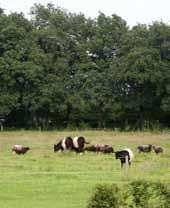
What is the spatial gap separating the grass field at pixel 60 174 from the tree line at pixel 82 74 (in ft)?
67.9

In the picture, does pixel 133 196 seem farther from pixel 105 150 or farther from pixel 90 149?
pixel 90 149

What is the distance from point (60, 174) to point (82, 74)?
133 feet

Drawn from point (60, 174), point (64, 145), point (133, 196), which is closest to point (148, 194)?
point (133, 196)

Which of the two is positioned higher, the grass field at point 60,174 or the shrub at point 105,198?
the shrub at point 105,198

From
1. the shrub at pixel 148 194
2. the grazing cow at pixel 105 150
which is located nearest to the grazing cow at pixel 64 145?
the grazing cow at pixel 105 150

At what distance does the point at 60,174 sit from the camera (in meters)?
21.7

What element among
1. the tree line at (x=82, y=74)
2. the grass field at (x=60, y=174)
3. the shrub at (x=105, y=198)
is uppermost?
the tree line at (x=82, y=74)

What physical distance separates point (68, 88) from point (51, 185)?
42.9 metres

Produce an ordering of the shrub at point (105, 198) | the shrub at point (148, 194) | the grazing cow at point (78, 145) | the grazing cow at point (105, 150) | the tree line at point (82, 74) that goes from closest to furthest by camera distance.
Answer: the shrub at point (105, 198)
the shrub at point (148, 194)
the grazing cow at point (105, 150)
the grazing cow at point (78, 145)
the tree line at point (82, 74)

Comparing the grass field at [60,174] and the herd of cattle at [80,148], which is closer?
the grass field at [60,174]

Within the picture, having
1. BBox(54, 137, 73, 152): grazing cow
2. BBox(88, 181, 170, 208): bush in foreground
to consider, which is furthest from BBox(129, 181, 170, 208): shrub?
BBox(54, 137, 73, 152): grazing cow

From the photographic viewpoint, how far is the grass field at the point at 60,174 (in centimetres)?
1606

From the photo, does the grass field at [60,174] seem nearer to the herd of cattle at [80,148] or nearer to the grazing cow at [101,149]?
the herd of cattle at [80,148]

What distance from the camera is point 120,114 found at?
200 feet
